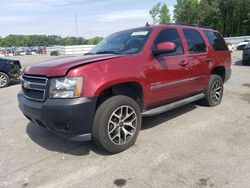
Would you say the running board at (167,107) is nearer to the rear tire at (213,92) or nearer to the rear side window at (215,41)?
the rear tire at (213,92)

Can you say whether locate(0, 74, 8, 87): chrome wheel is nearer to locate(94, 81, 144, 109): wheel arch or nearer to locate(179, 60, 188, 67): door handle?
locate(94, 81, 144, 109): wheel arch

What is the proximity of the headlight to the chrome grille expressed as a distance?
0.61 feet

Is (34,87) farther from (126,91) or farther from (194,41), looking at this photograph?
(194,41)

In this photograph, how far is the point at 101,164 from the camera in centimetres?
384

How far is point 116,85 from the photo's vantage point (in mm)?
4215

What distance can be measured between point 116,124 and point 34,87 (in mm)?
1273

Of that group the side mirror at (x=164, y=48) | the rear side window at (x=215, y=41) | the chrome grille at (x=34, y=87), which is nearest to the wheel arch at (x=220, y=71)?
the rear side window at (x=215, y=41)

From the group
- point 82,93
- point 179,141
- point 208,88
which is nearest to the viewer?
point 82,93

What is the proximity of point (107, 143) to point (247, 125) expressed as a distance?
2749 millimetres

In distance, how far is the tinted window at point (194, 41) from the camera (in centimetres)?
560

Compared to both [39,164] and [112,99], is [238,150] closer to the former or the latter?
[112,99]

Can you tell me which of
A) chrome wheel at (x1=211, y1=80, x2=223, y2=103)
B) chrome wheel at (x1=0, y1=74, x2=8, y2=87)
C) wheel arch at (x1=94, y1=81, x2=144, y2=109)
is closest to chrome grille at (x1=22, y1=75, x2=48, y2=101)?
wheel arch at (x1=94, y1=81, x2=144, y2=109)

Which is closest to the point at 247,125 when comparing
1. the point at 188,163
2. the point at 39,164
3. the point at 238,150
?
the point at 238,150

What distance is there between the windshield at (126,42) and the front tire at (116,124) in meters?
0.95
